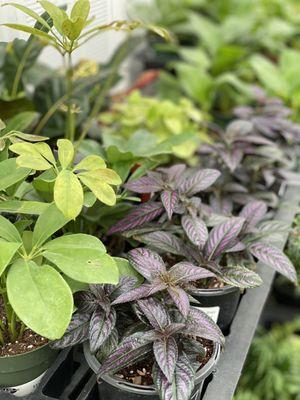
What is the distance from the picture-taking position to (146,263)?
0.90m

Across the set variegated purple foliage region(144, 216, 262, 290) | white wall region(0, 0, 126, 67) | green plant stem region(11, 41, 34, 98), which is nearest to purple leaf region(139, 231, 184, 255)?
variegated purple foliage region(144, 216, 262, 290)

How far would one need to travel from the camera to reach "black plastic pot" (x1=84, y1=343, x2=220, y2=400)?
0.82 metres

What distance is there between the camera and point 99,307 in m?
0.87

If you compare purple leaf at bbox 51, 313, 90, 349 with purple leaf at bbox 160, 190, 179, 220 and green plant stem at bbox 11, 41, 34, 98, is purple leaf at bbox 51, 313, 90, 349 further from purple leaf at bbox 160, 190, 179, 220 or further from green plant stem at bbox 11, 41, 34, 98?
green plant stem at bbox 11, 41, 34, 98

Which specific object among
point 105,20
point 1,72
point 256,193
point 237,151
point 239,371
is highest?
point 105,20

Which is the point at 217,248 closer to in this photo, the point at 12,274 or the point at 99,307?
the point at 99,307

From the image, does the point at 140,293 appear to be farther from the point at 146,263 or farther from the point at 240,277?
the point at 240,277

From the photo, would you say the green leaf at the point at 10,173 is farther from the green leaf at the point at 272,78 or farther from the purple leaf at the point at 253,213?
the green leaf at the point at 272,78

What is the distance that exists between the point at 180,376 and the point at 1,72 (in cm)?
101

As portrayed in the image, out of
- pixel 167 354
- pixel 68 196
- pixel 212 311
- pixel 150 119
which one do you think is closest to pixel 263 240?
pixel 212 311

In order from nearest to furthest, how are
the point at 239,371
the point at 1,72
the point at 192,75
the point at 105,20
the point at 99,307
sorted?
1. the point at 99,307
2. the point at 239,371
3. the point at 105,20
4. the point at 1,72
5. the point at 192,75

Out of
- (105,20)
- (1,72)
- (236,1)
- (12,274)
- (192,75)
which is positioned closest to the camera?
(12,274)

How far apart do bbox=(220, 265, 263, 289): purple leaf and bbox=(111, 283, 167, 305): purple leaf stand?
0.15m

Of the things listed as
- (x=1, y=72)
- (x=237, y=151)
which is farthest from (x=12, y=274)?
(x=1, y=72)
